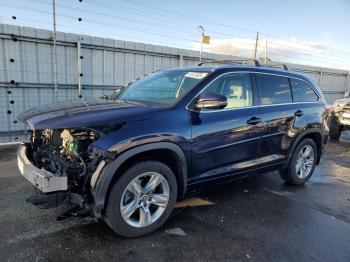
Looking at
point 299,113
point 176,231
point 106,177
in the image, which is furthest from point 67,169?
point 299,113

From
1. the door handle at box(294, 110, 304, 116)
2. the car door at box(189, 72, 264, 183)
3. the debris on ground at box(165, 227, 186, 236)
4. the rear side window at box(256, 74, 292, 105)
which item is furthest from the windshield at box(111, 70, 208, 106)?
the door handle at box(294, 110, 304, 116)

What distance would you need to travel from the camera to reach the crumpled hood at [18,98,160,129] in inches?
107

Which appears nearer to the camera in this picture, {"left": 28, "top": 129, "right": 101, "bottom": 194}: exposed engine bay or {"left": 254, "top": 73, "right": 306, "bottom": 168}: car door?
{"left": 28, "top": 129, "right": 101, "bottom": 194}: exposed engine bay

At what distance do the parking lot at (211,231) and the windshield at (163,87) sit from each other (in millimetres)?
1282

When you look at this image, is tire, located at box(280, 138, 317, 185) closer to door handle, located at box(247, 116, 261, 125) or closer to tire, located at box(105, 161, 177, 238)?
door handle, located at box(247, 116, 261, 125)

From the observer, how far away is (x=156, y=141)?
2998 mm

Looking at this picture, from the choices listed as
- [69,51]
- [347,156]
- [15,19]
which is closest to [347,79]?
[347,156]

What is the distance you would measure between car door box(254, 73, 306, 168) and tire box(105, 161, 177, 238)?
1590mm

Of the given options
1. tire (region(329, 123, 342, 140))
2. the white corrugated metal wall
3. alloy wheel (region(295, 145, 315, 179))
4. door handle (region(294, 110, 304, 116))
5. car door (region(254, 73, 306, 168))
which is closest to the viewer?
car door (region(254, 73, 306, 168))

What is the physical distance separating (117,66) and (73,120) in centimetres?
617

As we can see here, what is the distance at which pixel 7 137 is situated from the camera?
7.18m

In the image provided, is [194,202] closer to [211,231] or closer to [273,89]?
[211,231]

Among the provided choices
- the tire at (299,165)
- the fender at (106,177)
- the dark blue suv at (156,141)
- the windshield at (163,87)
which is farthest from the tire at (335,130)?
the fender at (106,177)

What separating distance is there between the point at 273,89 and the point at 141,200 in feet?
8.39
